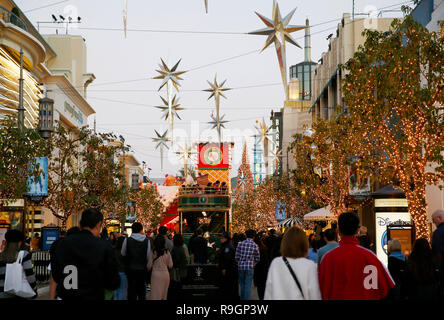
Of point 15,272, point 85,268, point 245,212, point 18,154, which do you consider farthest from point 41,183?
point 245,212

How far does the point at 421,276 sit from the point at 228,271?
26.2ft

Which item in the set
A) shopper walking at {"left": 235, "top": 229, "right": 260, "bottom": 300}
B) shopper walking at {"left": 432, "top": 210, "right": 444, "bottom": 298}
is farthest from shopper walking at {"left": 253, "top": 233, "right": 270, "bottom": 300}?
shopper walking at {"left": 432, "top": 210, "right": 444, "bottom": 298}

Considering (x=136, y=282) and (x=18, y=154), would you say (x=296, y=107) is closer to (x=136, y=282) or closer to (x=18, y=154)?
(x=18, y=154)

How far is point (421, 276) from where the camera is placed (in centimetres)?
855

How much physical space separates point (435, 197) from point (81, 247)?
2477 cm

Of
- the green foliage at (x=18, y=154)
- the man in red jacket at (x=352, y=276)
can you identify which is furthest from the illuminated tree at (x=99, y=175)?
the man in red jacket at (x=352, y=276)

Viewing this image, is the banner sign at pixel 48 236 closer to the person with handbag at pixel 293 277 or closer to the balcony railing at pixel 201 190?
the balcony railing at pixel 201 190

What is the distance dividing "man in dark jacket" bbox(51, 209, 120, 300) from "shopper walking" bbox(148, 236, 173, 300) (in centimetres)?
640

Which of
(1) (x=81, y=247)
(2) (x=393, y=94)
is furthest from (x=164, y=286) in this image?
(2) (x=393, y=94)

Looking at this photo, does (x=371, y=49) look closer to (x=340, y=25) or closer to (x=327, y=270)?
(x=327, y=270)

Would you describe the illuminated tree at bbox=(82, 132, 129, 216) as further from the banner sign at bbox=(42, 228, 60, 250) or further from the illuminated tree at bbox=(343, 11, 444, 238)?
the illuminated tree at bbox=(343, 11, 444, 238)

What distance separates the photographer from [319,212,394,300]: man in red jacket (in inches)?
260

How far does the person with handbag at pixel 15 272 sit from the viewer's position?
8508mm
